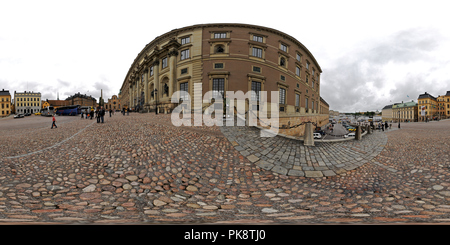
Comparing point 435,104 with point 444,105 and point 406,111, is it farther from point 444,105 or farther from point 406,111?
point 406,111

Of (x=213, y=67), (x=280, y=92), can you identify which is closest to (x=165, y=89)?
(x=213, y=67)

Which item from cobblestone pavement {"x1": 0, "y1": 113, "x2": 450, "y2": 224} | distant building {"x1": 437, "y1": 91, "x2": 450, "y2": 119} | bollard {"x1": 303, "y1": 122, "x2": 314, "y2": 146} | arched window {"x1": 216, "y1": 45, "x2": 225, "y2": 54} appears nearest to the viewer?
A: cobblestone pavement {"x1": 0, "y1": 113, "x2": 450, "y2": 224}

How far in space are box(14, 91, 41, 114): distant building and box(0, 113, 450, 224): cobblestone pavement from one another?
4438 inches

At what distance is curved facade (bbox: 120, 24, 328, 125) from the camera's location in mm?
19875

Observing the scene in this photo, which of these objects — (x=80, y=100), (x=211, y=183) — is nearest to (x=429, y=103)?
(x=211, y=183)

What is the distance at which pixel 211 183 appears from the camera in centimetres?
460

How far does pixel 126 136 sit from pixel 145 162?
352cm

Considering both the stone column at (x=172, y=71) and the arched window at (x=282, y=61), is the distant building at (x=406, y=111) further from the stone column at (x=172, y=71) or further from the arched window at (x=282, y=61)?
the stone column at (x=172, y=71)

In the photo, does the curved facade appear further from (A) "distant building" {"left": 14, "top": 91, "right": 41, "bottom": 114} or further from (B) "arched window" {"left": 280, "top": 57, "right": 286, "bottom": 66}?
(A) "distant building" {"left": 14, "top": 91, "right": 41, "bottom": 114}

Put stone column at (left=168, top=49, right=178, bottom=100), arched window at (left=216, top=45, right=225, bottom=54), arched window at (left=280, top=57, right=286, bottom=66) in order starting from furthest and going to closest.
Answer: stone column at (left=168, top=49, right=178, bottom=100), arched window at (left=280, top=57, right=286, bottom=66), arched window at (left=216, top=45, right=225, bottom=54)

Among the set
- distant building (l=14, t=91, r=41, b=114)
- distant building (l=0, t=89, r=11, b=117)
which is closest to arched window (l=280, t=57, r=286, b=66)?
distant building (l=14, t=91, r=41, b=114)

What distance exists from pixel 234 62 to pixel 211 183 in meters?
18.0

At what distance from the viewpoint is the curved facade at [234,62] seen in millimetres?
19875

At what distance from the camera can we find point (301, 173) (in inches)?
212
